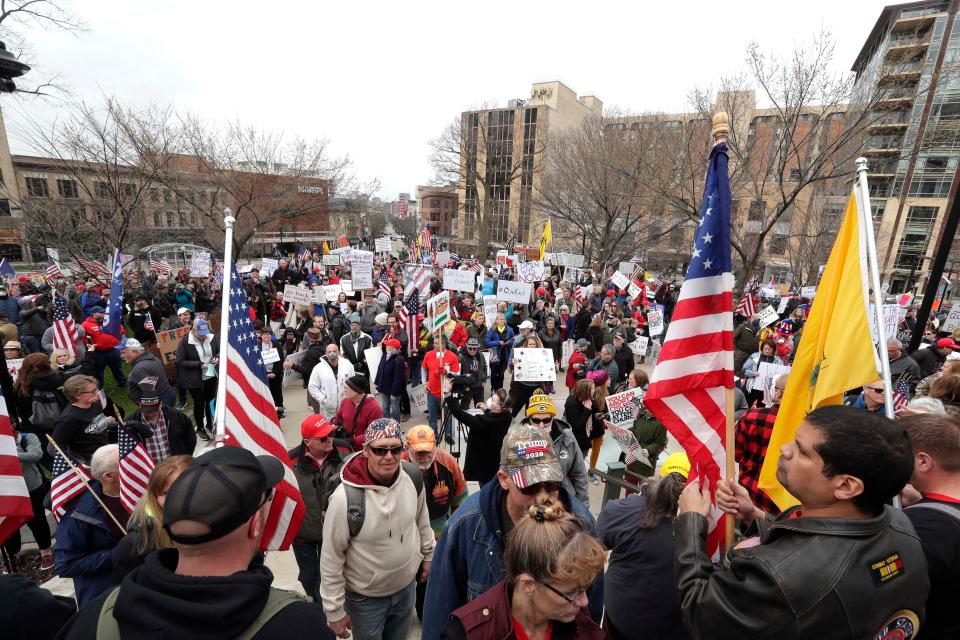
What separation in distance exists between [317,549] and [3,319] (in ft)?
32.8

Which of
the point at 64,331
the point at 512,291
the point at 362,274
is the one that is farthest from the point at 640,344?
the point at 64,331

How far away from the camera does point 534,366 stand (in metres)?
7.73

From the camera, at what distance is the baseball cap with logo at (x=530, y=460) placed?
2467 mm

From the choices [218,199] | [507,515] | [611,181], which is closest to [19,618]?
[507,515]

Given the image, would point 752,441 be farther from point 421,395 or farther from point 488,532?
point 421,395

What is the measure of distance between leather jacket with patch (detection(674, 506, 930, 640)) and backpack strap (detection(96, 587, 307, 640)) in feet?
4.84

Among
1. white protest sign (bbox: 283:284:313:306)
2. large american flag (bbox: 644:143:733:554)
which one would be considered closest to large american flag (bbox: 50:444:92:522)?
large american flag (bbox: 644:143:733:554)

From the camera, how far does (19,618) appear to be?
1.73m

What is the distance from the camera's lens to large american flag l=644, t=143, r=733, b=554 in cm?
257

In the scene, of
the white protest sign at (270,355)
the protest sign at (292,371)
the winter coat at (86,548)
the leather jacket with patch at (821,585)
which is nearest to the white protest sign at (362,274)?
the protest sign at (292,371)

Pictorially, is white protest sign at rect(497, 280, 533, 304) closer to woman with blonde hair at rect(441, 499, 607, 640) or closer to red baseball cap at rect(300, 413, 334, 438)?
red baseball cap at rect(300, 413, 334, 438)

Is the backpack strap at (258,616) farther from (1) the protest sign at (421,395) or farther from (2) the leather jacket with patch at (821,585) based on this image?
(1) the protest sign at (421,395)

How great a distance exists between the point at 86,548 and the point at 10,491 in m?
0.65

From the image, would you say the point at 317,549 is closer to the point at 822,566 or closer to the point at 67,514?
the point at 67,514
